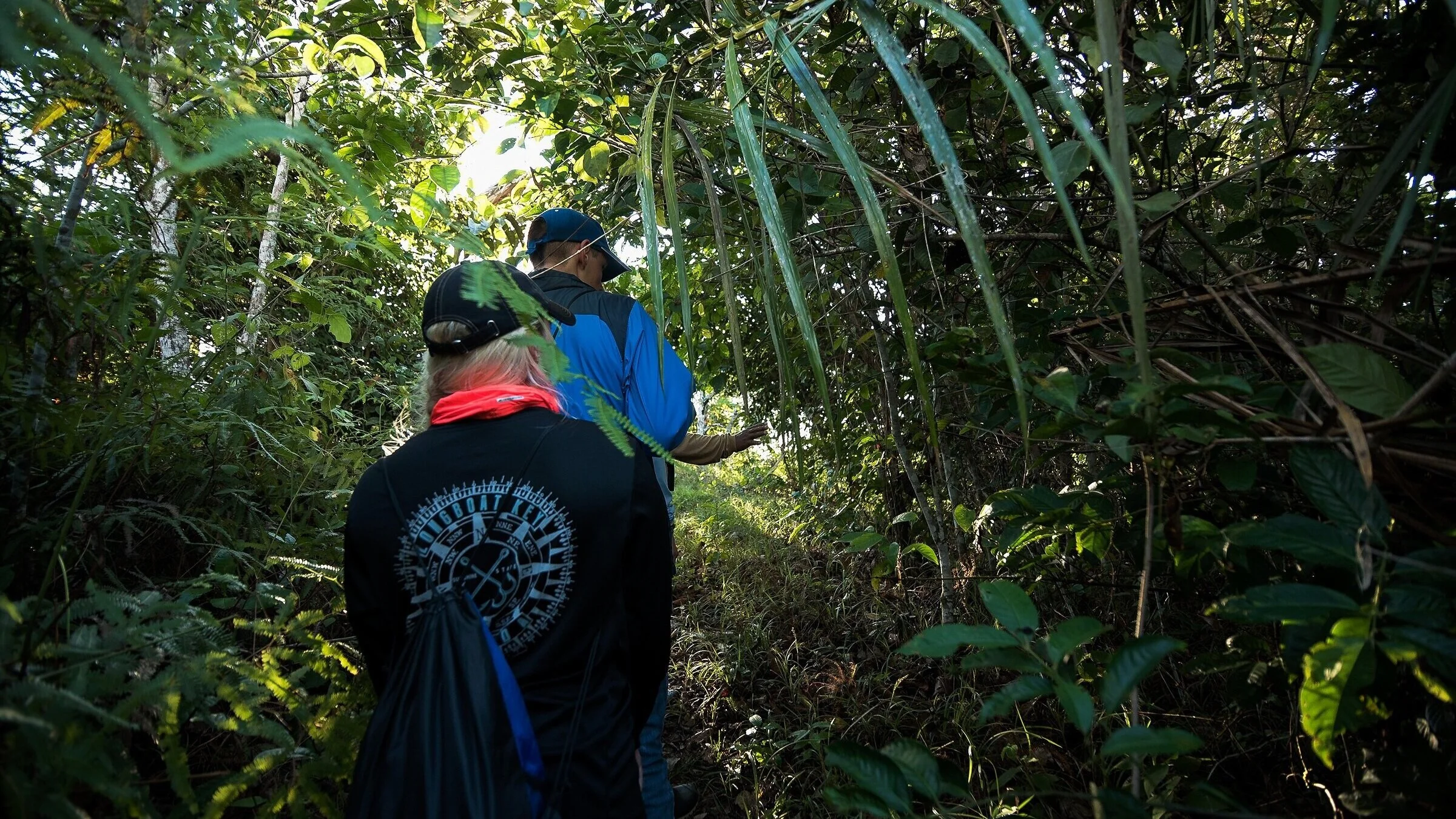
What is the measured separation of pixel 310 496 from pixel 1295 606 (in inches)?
84.3

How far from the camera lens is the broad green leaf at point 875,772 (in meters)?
0.83

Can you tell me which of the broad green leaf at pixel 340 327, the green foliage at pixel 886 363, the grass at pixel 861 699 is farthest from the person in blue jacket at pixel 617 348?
the broad green leaf at pixel 340 327

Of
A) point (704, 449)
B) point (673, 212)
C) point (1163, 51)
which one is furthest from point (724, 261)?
point (704, 449)

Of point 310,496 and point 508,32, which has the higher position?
point 508,32

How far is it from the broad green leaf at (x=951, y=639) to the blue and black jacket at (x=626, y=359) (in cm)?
133

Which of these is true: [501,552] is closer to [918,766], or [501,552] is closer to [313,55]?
[918,766]

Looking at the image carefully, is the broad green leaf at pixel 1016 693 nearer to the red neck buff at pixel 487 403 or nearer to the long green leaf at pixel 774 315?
the long green leaf at pixel 774 315

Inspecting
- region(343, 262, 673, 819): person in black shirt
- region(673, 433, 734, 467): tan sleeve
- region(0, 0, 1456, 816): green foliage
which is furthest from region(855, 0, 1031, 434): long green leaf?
region(673, 433, 734, 467): tan sleeve

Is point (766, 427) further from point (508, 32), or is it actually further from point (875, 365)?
point (508, 32)

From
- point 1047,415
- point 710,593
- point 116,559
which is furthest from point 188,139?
point 710,593

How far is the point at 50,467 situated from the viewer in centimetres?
152

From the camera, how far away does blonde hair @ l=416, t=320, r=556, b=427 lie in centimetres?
127

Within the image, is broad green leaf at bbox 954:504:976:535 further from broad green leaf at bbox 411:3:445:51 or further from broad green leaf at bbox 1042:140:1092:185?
broad green leaf at bbox 411:3:445:51

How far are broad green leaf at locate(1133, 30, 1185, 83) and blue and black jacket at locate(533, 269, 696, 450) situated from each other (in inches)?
51.2
